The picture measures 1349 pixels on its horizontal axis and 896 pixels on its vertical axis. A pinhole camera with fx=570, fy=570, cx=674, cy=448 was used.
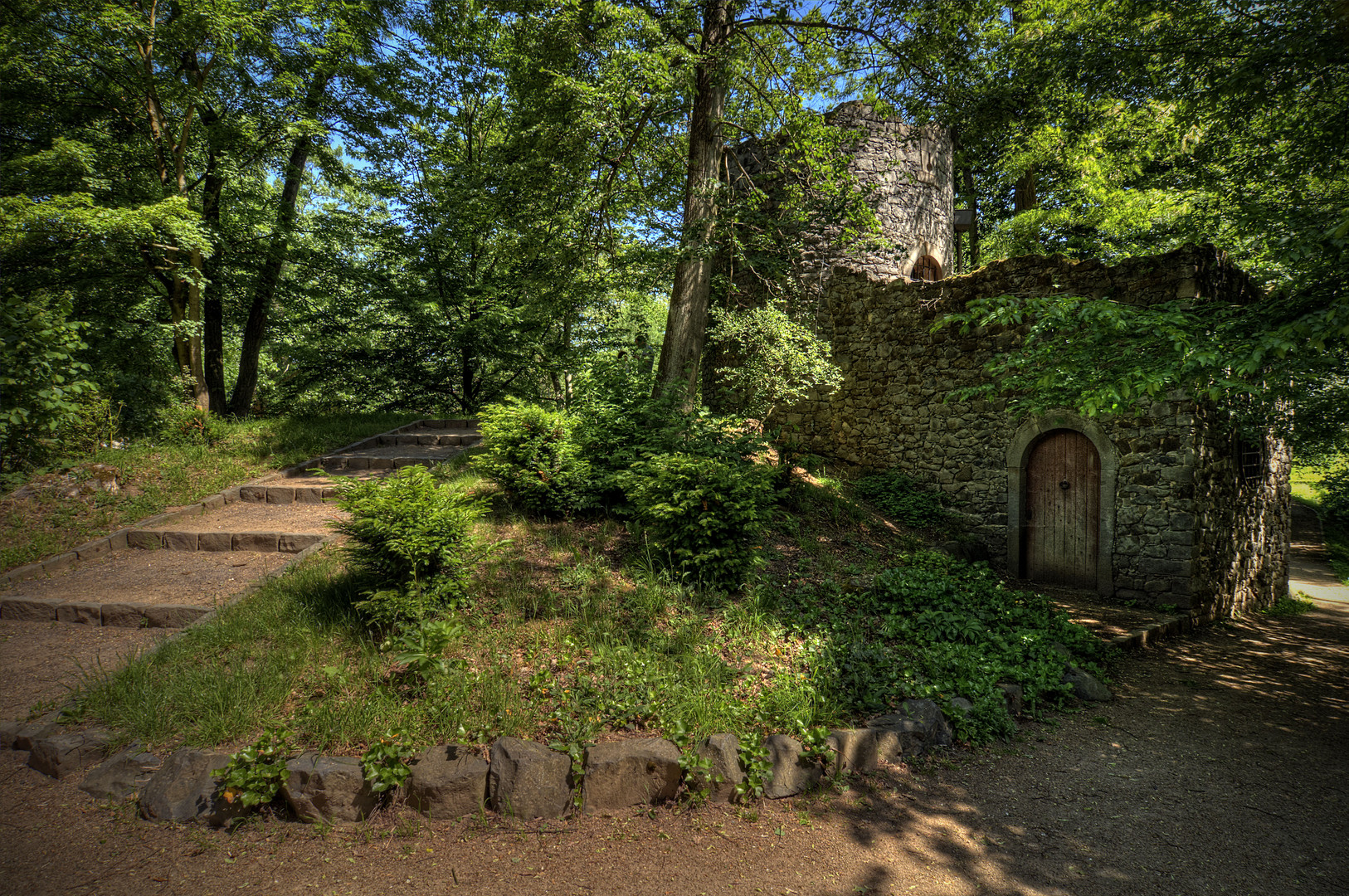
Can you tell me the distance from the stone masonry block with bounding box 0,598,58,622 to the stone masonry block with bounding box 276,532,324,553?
4.86ft

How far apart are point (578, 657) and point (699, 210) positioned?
594 cm

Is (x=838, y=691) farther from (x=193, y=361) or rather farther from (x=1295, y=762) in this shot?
(x=193, y=361)

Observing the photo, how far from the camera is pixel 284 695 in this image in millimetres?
3201

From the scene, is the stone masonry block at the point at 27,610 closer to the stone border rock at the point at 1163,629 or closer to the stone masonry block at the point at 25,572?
the stone masonry block at the point at 25,572

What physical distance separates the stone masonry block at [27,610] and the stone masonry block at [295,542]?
4.86ft

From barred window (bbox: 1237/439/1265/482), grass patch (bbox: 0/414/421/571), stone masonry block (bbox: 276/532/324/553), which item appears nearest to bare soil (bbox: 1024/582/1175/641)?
barred window (bbox: 1237/439/1265/482)

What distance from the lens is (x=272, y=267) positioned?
412 inches

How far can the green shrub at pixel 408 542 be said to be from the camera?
3.59 meters

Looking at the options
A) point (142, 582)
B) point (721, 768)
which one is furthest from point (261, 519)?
point (721, 768)

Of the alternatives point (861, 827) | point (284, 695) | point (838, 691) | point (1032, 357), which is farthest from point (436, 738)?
point (1032, 357)

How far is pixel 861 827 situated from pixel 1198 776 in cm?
234

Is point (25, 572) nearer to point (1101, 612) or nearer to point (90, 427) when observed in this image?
point (90, 427)

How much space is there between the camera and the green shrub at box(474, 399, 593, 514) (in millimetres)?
5715

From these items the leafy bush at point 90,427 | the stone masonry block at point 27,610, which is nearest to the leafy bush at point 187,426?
the leafy bush at point 90,427
